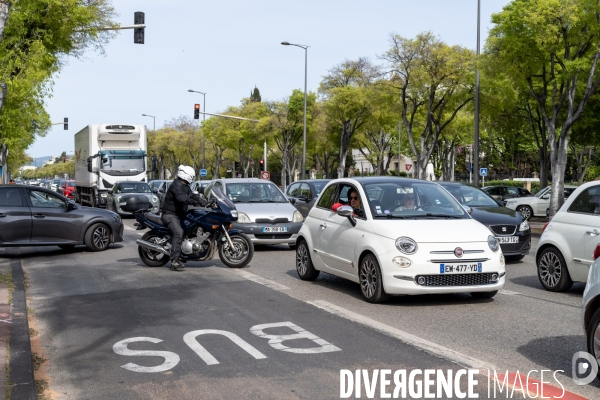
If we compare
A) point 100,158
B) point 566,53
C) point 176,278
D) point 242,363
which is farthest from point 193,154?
point 242,363

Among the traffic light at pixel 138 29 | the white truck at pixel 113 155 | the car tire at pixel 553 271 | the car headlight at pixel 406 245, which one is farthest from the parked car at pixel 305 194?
the white truck at pixel 113 155

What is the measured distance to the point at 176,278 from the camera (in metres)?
12.4

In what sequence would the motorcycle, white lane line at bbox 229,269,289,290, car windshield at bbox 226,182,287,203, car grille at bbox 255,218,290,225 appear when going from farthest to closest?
car windshield at bbox 226,182,287,203, car grille at bbox 255,218,290,225, the motorcycle, white lane line at bbox 229,269,289,290

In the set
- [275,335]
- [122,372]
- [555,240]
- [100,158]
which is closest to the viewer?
[122,372]

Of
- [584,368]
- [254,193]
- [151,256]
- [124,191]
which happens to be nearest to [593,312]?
[584,368]

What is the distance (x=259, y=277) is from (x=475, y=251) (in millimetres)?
4129

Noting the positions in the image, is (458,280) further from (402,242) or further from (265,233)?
(265,233)

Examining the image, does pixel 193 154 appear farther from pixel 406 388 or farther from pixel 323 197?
pixel 406 388

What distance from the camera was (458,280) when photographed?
925cm

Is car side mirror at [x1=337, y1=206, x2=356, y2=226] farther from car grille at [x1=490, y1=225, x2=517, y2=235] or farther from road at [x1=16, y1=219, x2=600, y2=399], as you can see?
car grille at [x1=490, y1=225, x2=517, y2=235]

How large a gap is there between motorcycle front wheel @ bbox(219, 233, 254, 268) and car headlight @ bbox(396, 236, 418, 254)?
4797 mm

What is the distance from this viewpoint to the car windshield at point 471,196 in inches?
617

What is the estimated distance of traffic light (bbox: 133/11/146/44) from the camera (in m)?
20.5

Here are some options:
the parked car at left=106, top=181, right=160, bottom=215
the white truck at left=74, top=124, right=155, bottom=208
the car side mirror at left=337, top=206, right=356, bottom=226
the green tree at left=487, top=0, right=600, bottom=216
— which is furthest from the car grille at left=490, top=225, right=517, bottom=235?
the white truck at left=74, top=124, right=155, bottom=208
